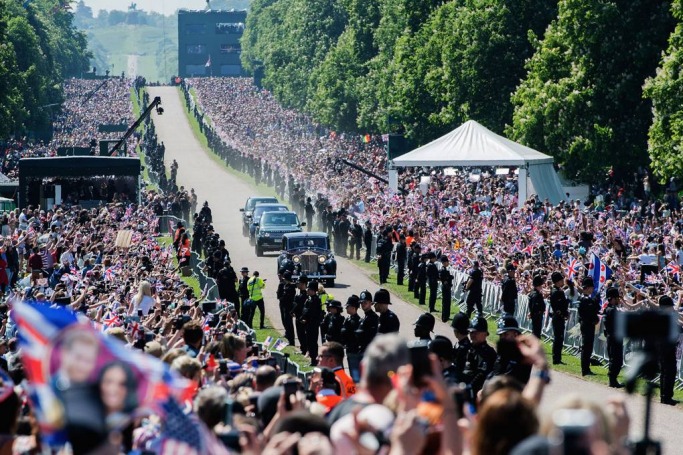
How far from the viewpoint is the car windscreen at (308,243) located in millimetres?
41219

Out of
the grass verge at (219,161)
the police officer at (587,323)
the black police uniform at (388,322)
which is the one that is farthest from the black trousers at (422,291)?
the grass verge at (219,161)

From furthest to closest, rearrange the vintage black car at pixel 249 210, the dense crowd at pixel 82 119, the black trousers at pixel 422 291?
1. the dense crowd at pixel 82 119
2. the vintage black car at pixel 249 210
3. the black trousers at pixel 422 291

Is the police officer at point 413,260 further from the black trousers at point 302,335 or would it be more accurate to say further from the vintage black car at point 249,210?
the vintage black car at point 249,210

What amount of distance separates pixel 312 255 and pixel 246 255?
9382 millimetres

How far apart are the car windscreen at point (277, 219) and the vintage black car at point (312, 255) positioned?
7.83 meters

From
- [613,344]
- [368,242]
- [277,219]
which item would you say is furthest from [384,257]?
[613,344]

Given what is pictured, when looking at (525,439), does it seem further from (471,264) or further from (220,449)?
(471,264)

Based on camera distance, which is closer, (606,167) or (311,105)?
(606,167)

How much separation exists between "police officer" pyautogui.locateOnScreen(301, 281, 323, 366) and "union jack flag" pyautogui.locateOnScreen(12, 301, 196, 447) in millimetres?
18700

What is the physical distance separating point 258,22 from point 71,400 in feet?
624

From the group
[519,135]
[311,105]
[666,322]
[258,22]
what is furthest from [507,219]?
[258,22]

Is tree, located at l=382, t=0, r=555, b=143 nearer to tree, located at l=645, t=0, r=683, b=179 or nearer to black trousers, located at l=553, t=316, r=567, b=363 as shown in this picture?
tree, located at l=645, t=0, r=683, b=179

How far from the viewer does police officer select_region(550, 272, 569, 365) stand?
25297 mm

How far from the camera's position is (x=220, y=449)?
24.5 ft
